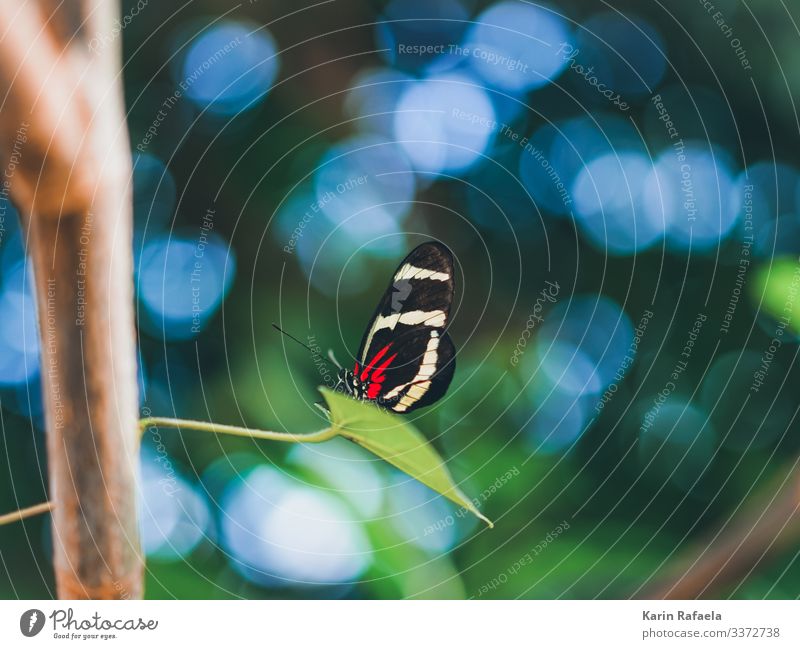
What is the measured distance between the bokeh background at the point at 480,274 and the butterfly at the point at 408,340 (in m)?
0.03

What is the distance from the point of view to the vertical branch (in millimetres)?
488

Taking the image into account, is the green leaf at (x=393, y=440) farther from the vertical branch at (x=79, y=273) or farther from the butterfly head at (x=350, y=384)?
the vertical branch at (x=79, y=273)

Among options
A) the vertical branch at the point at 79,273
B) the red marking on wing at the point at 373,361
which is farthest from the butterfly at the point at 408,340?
the vertical branch at the point at 79,273

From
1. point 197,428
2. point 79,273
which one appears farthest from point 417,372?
point 79,273

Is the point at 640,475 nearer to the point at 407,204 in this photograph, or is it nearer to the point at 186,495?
the point at 407,204

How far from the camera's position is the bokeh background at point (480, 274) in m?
0.70

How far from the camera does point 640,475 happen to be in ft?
2.47

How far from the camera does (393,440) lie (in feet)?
2.11

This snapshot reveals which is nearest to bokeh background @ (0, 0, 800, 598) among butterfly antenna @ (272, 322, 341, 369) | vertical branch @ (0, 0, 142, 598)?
butterfly antenna @ (272, 322, 341, 369)

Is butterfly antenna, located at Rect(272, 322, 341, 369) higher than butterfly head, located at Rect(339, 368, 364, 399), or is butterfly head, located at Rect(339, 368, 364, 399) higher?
butterfly antenna, located at Rect(272, 322, 341, 369)

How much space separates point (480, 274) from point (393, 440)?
217 millimetres

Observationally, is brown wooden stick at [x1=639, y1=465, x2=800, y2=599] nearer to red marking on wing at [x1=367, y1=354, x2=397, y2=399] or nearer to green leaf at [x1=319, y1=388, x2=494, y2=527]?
green leaf at [x1=319, y1=388, x2=494, y2=527]

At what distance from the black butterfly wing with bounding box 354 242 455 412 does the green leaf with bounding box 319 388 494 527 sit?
0.04m

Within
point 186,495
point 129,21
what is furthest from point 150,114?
point 186,495
